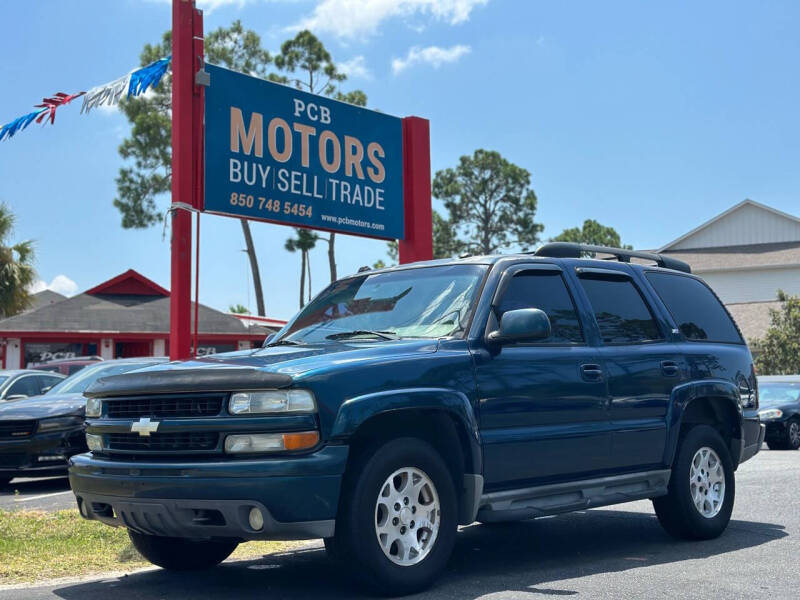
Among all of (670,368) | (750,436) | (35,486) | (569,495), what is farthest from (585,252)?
(35,486)

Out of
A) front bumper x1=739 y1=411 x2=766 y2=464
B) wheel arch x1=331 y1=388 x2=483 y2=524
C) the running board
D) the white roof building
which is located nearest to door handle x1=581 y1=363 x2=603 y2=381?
the running board

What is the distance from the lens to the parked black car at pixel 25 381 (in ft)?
50.5

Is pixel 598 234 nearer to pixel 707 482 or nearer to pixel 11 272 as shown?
pixel 11 272

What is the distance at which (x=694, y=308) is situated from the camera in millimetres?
8078

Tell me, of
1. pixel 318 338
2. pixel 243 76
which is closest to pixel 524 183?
pixel 243 76

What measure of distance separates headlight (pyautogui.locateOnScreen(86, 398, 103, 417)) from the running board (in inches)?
89.7

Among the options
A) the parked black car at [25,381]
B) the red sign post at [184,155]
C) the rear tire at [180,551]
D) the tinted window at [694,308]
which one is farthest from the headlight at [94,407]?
the parked black car at [25,381]

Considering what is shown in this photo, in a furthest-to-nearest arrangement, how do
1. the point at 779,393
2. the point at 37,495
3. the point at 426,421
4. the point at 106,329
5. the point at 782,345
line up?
the point at 782,345 → the point at 106,329 → the point at 779,393 → the point at 37,495 → the point at 426,421

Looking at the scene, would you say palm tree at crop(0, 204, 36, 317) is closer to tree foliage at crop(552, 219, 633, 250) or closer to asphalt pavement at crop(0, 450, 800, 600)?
asphalt pavement at crop(0, 450, 800, 600)

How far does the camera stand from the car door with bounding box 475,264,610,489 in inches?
235

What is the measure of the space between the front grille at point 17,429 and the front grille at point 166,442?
6.77 metres

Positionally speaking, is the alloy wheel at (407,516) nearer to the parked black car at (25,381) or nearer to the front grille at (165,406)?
the front grille at (165,406)

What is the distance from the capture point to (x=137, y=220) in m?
41.2

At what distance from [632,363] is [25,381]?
37.8 feet
